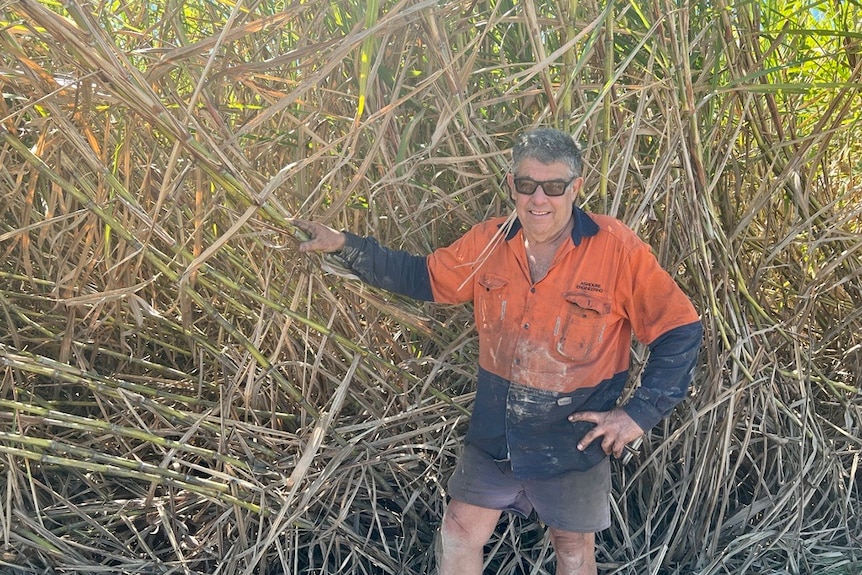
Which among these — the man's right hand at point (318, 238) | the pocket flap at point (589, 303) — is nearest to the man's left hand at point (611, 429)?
the pocket flap at point (589, 303)

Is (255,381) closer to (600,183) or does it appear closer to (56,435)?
(56,435)

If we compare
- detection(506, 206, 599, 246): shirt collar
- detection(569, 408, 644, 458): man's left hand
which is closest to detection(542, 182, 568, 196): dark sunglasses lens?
detection(506, 206, 599, 246): shirt collar

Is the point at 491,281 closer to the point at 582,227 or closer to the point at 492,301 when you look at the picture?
the point at 492,301

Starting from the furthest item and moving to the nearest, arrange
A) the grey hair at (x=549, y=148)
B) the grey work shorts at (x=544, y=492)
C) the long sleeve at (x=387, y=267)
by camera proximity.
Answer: the long sleeve at (x=387, y=267), the grey work shorts at (x=544, y=492), the grey hair at (x=549, y=148)

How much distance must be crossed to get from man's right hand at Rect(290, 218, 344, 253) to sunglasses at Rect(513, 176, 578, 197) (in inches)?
19.0

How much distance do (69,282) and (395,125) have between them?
1.04 meters

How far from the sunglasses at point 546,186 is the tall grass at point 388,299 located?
20 cm

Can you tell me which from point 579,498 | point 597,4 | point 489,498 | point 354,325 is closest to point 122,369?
point 354,325

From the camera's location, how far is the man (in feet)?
6.07

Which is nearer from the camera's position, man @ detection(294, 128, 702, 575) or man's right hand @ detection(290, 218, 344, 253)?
man @ detection(294, 128, 702, 575)

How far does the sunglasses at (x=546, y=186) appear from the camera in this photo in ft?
5.94

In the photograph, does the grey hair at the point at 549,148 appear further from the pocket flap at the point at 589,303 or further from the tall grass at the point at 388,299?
the pocket flap at the point at 589,303

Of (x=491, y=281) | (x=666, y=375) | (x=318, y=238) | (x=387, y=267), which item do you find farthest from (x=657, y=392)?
(x=318, y=238)

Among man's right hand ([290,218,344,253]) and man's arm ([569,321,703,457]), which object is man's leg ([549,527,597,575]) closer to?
man's arm ([569,321,703,457])
